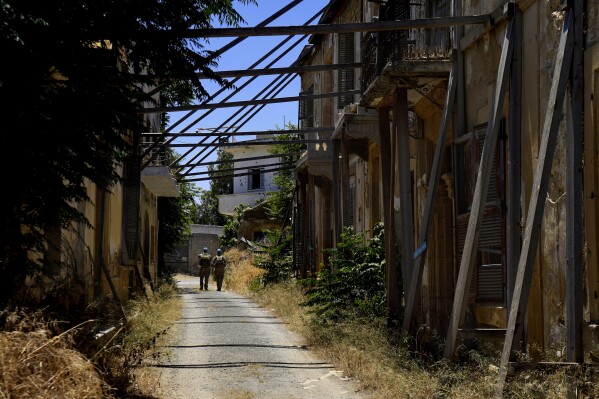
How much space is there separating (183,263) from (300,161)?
1272 inches

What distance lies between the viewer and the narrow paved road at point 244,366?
30.7 ft

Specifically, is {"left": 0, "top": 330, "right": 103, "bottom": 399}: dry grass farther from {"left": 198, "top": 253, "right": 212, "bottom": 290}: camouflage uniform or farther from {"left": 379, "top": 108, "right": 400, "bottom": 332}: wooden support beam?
{"left": 198, "top": 253, "right": 212, "bottom": 290}: camouflage uniform

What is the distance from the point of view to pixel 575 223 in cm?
770

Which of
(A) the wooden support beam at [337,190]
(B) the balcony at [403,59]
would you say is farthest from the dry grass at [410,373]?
(B) the balcony at [403,59]

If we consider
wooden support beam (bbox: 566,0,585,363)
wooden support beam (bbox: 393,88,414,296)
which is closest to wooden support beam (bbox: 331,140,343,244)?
wooden support beam (bbox: 393,88,414,296)

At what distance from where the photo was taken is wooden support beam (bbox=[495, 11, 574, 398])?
7.94 metres

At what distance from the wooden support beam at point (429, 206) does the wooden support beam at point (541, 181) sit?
2.95 m

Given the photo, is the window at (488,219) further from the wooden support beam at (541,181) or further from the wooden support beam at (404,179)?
the wooden support beam at (541,181)

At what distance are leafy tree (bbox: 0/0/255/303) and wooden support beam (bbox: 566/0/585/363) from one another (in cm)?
377

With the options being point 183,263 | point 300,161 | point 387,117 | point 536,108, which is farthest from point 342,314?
point 183,263

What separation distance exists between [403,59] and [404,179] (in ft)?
5.48

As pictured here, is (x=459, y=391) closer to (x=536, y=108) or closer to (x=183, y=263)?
(x=536, y=108)

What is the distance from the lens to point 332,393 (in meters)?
9.30

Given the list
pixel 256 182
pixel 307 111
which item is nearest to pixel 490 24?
pixel 307 111
